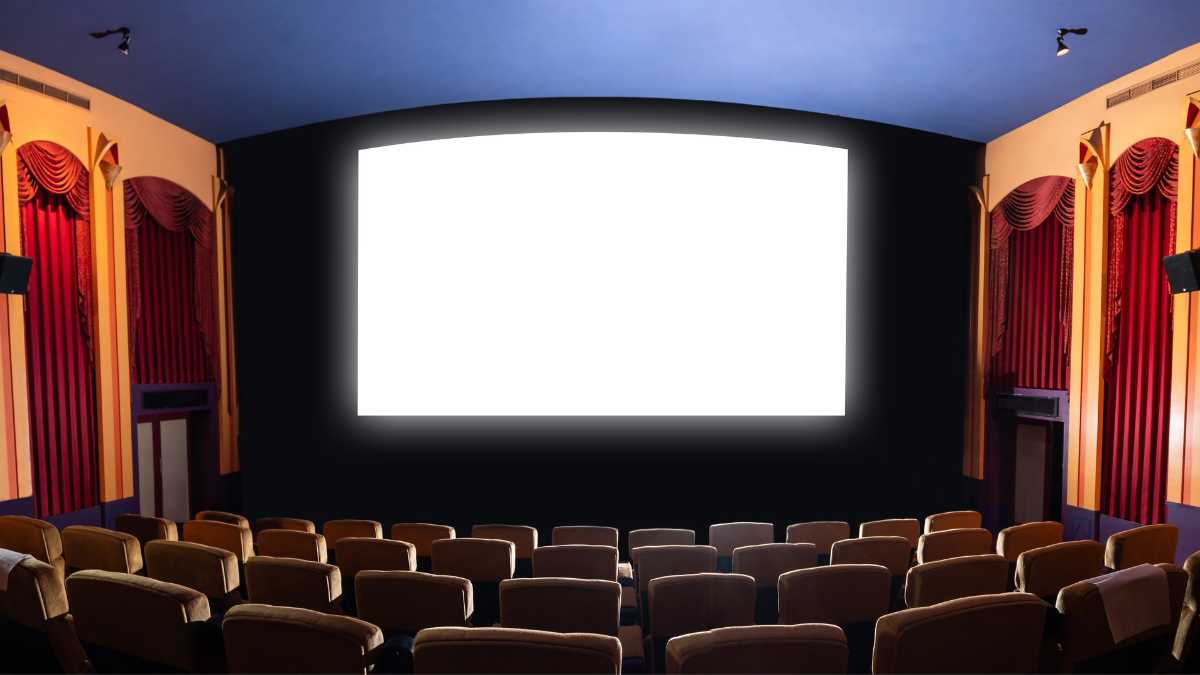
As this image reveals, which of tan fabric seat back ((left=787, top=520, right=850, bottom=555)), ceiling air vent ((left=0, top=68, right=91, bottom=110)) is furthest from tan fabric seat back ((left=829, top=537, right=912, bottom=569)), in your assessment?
ceiling air vent ((left=0, top=68, right=91, bottom=110))

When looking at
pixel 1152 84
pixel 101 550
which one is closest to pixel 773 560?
pixel 101 550

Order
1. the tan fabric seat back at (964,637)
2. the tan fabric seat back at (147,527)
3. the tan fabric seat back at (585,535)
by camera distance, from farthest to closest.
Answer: the tan fabric seat back at (585,535) → the tan fabric seat back at (147,527) → the tan fabric seat back at (964,637)

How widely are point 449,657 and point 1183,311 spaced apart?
5.16 m

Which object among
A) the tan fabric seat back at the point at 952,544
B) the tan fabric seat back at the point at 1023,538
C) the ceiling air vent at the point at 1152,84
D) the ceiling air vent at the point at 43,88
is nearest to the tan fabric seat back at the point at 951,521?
the tan fabric seat back at the point at 1023,538

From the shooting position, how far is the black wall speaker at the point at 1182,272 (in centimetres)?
432

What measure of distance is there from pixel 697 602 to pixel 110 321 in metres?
5.21

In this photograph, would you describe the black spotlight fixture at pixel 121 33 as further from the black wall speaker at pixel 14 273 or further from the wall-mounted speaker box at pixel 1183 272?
the wall-mounted speaker box at pixel 1183 272

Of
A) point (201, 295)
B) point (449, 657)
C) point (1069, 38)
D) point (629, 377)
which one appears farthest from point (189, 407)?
point (1069, 38)

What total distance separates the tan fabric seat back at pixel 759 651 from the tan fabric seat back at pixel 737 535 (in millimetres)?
3104

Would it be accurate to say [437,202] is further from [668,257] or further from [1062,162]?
[1062,162]

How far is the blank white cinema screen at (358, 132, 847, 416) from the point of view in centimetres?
612

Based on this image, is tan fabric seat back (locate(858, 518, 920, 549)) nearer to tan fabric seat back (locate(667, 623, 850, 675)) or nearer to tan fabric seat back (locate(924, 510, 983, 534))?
tan fabric seat back (locate(924, 510, 983, 534))

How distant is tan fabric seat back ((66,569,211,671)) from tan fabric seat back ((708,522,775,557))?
3.35m

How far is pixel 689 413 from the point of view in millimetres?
6152
